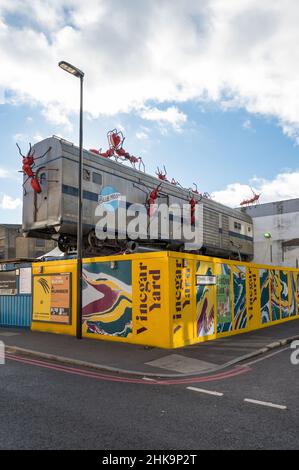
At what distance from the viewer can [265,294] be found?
16.2 metres

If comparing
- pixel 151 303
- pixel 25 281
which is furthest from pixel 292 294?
pixel 25 281

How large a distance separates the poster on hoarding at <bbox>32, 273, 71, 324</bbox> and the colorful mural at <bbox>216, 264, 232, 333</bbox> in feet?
17.3

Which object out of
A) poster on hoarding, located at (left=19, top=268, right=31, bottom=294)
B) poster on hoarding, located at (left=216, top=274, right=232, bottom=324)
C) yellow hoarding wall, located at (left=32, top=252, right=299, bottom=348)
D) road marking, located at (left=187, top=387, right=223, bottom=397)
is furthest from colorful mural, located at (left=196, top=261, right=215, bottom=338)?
poster on hoarding, located at (left=19, top=268, right=31, bottom=294)

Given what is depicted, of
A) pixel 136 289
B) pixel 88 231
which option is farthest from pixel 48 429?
pixel 88 231

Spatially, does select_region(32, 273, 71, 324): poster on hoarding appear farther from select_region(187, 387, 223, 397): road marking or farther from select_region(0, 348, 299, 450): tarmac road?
select_region(187, 387, 223, 397): road marking

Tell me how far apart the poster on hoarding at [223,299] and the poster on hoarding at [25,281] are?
7.63 m

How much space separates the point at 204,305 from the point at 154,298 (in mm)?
2095

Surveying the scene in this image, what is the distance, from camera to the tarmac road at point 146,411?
438 centimetres

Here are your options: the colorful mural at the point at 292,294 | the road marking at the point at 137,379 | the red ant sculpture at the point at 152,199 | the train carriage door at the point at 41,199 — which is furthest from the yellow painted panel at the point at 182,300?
the colorful mural at the point at 292,294

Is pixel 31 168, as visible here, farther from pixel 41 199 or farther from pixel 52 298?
pixel 52 298

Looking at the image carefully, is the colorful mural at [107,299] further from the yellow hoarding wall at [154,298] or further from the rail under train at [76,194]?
the rail under train at [76,194]

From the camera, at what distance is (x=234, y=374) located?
7.82 m

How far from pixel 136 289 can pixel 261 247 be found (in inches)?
687

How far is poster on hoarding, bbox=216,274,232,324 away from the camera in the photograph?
12.9 metres
